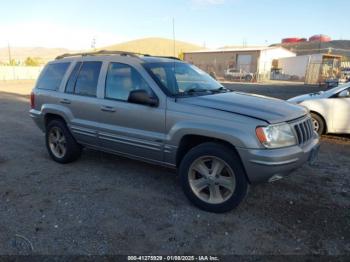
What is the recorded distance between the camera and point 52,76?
5.82 m

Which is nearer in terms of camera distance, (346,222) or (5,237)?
(5,237)

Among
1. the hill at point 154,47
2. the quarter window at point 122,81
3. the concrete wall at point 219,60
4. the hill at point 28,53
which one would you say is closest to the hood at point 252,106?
the quarter window at point 122,81

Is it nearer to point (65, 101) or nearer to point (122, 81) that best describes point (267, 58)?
point (65, 101)

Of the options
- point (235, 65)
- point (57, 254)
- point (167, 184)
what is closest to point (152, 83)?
point (167, 184)

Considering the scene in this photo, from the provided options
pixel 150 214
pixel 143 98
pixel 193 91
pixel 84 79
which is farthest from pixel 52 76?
pixel 150 214

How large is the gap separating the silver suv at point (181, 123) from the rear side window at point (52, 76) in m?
0.03

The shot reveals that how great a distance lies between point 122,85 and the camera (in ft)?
15.4

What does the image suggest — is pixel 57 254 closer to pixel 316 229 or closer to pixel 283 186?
pixel 316 229

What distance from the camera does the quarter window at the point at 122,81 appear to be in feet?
14.7

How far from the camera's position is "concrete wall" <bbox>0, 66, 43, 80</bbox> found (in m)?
40.9

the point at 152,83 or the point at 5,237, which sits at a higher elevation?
the point at 152,83

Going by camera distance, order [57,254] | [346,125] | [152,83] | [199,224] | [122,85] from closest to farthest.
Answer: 1. [57,254]
2. [199,224]
3. [152,83]
4. [122,85]
5. [346,125]

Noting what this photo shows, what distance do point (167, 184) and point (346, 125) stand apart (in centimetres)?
487

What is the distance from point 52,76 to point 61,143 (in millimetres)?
1201
